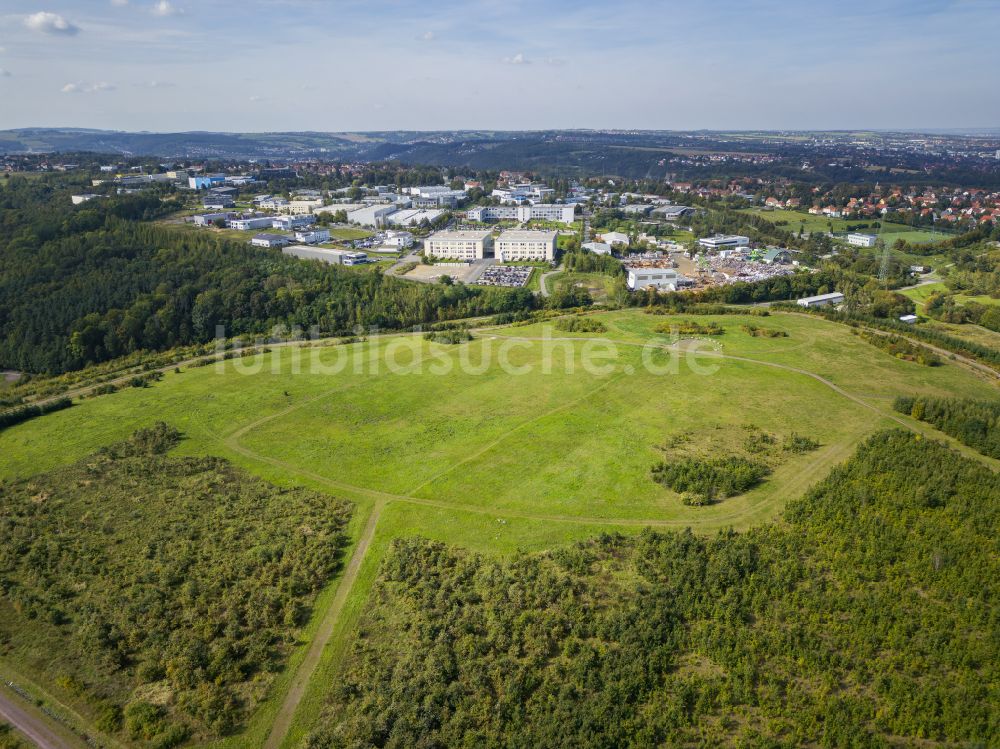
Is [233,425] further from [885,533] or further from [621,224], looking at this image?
[621,224]

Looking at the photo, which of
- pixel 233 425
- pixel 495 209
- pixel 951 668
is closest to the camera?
pixel 951 668

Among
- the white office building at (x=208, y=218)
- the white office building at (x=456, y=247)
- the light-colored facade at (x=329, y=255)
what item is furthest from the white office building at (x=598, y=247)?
the white office building at (x=208, y=218)

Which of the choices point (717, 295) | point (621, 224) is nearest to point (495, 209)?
point (621, 224)

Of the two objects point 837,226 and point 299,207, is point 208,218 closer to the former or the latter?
point 299,207

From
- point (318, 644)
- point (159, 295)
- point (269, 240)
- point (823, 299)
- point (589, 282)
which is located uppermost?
point (269, 240)

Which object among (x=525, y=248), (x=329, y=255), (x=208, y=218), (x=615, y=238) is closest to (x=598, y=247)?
(x=615, y=238)

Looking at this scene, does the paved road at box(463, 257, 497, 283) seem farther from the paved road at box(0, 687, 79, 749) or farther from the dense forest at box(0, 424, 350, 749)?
the paved road at box(0, 687, 79, 749)

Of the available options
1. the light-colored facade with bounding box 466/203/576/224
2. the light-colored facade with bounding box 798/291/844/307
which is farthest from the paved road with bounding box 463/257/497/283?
the light-colored facade with bounding box 798/291/844/307

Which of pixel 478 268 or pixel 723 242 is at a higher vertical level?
pixel 723 242
